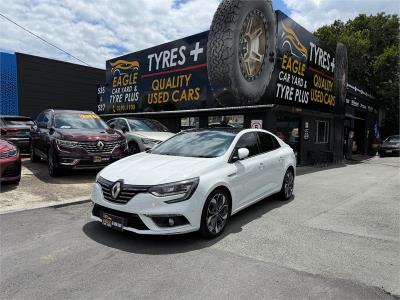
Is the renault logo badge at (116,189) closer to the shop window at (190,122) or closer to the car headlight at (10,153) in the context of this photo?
the car headlight at (10,153)

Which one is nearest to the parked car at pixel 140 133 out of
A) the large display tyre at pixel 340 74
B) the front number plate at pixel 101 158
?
the front number plate at pixel 101 158

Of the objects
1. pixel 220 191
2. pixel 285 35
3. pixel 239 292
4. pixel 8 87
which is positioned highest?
pixel 285 35

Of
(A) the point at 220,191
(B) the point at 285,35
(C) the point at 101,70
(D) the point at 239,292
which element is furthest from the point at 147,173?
(C) the point at 101,70

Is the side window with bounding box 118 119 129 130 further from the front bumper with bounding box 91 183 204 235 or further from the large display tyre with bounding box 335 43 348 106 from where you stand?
the large display tyre with bounding box 335 43 348 106

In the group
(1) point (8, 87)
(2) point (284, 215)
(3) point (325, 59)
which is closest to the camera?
(2) point (284, 215)

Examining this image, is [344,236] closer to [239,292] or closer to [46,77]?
[239,292]

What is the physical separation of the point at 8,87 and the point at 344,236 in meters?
21.8

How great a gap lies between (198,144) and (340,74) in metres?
16.1

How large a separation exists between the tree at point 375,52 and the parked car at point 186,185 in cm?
2017

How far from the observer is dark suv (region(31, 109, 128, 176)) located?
334 inches

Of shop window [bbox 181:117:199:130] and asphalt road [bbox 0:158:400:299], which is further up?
shop window [bbox 181:117:199:130]

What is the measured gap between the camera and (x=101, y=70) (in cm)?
2594

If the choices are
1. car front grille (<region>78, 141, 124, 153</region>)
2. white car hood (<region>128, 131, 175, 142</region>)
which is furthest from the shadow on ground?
white car hood (<region>128, 131, 175, 142</region>)

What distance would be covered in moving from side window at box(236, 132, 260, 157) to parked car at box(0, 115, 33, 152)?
30.9 feet
